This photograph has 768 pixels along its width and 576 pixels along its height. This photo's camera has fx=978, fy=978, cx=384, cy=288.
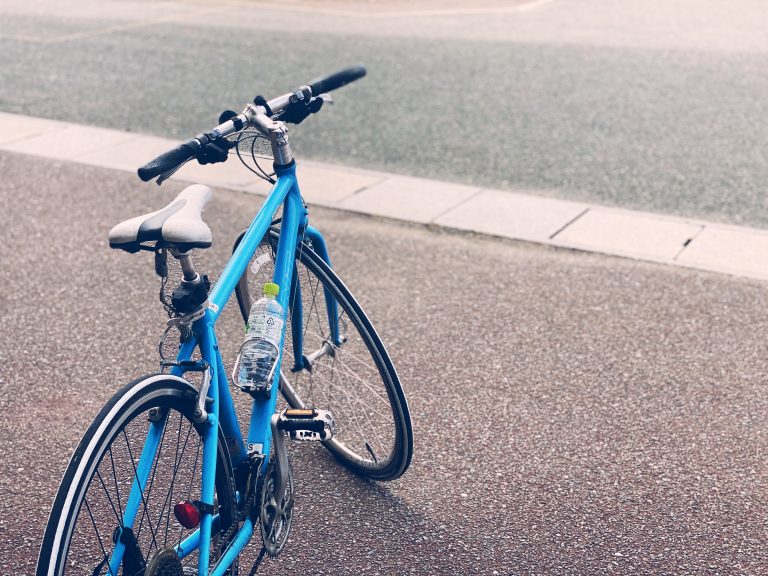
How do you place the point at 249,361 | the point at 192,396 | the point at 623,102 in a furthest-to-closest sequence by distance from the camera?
the point at 623,102 < the point at 249,361 < the point at 192,396

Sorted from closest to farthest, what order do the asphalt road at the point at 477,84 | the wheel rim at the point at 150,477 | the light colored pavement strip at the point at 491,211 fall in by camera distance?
1. the wheel rim at the point at 150,477
2. the light colored pavement strip at the point at 491,211
3. the asphalt road at the point at 477,84

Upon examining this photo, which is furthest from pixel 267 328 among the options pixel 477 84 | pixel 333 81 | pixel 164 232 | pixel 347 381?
pixel 477 84

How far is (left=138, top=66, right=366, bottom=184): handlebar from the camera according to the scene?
2613mm

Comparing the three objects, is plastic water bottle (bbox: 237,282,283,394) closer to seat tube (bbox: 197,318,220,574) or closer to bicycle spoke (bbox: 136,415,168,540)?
seat tube (bbox: 197,318,220,574)

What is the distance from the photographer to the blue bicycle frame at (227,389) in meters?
2.52

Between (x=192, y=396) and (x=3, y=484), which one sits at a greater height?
(x=192, y=396)

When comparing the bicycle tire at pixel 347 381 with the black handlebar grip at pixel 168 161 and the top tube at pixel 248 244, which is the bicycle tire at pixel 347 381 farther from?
the black handlebar grip at pixel 168 161

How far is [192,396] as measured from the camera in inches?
103

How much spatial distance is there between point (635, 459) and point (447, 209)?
10.1ft

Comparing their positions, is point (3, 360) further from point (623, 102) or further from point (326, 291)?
point (623, 102)

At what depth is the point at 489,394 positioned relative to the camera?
4504 mm

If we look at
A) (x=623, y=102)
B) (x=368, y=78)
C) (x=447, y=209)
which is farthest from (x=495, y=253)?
(x=368, y=78)

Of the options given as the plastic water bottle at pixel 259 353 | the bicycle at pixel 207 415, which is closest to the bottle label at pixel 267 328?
the plastic water bottle at pixel 259 353

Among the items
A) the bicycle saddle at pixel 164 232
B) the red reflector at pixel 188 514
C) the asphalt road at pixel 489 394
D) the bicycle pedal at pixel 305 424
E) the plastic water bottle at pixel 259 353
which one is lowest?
the asphalt road at pixel 489 394
